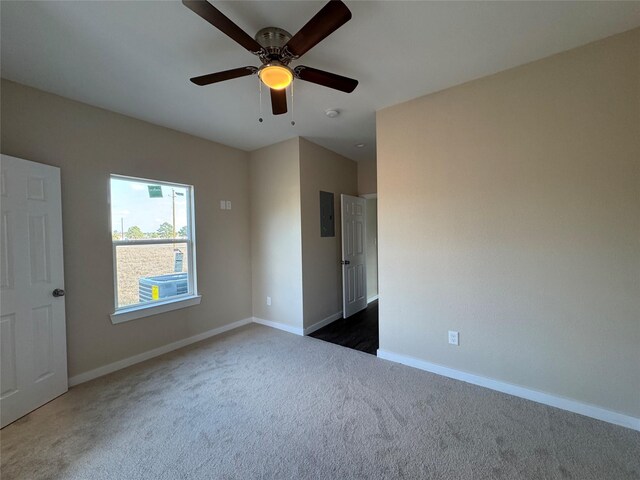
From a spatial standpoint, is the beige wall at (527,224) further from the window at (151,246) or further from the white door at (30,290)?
the white door at (30,290)

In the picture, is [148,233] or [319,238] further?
[319,238]

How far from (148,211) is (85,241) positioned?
0.66 metres

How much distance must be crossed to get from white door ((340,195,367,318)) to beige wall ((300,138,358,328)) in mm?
115

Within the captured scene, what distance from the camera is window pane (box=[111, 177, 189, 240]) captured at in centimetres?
277

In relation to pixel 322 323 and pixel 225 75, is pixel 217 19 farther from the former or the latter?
pixel 322 323

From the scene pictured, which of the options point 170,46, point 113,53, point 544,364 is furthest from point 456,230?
point 113,53

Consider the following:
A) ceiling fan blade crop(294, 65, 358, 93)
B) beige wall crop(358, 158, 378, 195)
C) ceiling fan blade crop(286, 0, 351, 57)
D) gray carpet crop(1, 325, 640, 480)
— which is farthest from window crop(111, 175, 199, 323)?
beige wall crop(358, 158, 378, 195)

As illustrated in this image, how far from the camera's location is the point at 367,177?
15.1ft

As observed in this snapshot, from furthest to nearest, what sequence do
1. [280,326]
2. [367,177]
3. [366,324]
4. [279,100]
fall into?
[367,177] → [366,324] → [280,326] → [279,100]

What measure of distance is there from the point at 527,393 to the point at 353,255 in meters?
2.73

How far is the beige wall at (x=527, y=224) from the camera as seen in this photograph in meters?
1.78

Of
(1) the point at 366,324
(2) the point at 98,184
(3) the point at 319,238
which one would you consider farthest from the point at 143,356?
(1) the point at 366,324

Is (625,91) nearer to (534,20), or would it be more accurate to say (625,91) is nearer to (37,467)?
(534,20)

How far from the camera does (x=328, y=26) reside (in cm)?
136
